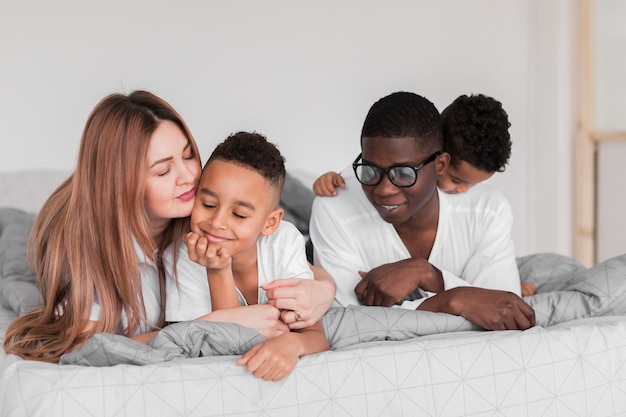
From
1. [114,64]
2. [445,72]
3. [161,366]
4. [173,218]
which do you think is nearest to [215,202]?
[173,218]

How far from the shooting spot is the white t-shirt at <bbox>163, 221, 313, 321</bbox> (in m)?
1.88

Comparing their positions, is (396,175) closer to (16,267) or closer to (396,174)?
(396,174)

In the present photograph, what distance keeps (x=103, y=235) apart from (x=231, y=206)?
0.31m

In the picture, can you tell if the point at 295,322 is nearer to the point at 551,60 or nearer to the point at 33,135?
the point at 33,135

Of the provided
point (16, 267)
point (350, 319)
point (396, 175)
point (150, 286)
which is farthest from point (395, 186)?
point (16, 267)

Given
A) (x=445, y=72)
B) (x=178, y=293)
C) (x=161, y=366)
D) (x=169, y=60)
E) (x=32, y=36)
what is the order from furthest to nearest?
(x=445, y=72) → (x=169, y=60) → (x=32, y=36) → (x=178, y=293) → (x=161, y=366)

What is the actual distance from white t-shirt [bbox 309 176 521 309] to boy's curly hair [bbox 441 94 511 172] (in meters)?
0.15

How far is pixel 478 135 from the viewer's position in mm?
2164

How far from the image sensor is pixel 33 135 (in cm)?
367

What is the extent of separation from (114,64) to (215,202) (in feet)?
7.19

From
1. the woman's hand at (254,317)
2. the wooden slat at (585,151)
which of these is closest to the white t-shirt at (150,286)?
the woman's hand at (254,317)

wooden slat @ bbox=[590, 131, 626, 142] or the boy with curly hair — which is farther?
wooden slat @ bbox=[590, 131, 626, 142]

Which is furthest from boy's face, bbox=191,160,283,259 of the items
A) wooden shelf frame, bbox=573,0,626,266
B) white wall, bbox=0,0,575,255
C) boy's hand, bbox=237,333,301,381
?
wooden shelf frame, bbox=573,0,626,266

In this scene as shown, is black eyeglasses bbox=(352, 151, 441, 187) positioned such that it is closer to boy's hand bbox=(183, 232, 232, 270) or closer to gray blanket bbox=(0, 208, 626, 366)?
gray blanket bbox=(0, 208, 626, 366)
